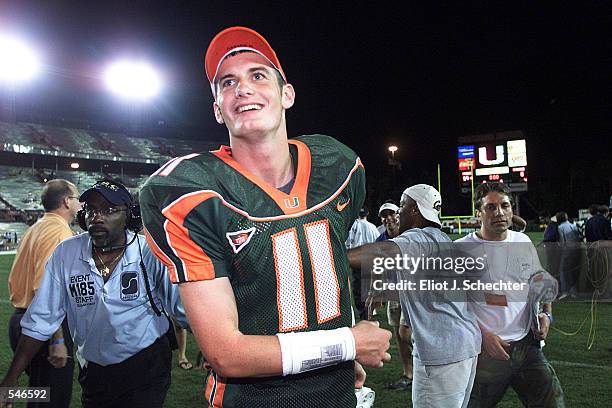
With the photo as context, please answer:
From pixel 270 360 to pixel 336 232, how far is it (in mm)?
535

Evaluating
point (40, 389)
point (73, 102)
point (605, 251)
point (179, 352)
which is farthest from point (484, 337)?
point (73, 102)

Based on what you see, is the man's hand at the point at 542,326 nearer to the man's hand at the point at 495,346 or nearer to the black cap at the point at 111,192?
the man's hand at the point at 495,346

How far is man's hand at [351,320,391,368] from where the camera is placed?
168cm

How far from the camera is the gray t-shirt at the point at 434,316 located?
12.0 feet

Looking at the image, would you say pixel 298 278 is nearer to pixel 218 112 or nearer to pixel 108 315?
pixel 218 112

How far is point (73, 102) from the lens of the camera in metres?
49.8

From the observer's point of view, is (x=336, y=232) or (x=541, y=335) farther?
(x=541, y=335)

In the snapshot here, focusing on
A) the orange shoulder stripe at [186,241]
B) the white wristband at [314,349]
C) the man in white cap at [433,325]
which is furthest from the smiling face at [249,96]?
the man in white cap at [433,325]

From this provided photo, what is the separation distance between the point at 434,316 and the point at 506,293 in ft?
2.74

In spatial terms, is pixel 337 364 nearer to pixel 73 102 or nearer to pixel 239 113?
pixel 239 113

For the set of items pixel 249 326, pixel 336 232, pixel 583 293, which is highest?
pixel 336 232

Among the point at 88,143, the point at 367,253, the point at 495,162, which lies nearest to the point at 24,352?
the point at 367,253

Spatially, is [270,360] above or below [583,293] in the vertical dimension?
above

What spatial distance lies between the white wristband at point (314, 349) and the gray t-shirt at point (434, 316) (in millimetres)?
1989
